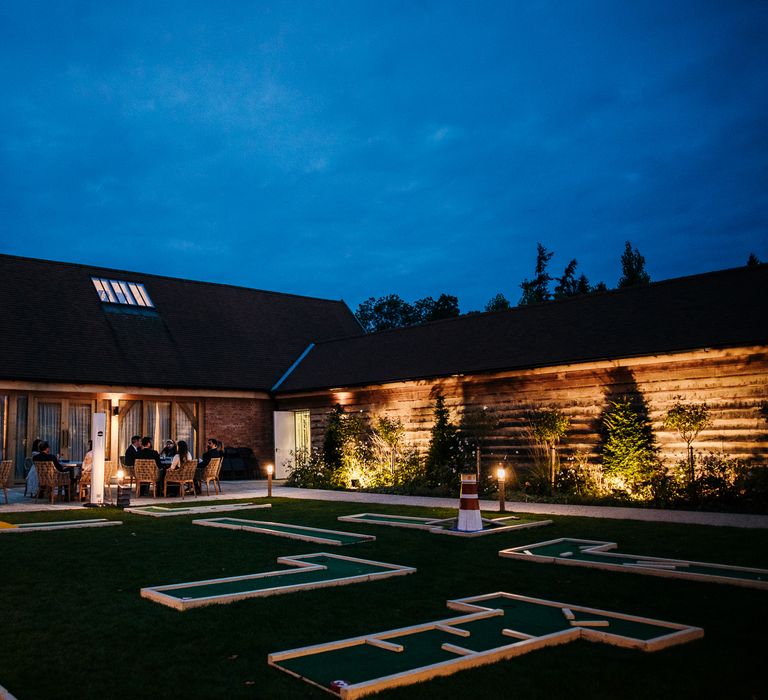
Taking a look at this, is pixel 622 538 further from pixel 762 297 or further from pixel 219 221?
pixel 219 221

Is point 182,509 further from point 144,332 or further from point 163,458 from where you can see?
point 144,332

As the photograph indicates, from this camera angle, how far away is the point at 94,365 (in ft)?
68.2

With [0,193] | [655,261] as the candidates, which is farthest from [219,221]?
[655,261]

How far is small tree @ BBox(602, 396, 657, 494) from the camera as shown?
549 inches

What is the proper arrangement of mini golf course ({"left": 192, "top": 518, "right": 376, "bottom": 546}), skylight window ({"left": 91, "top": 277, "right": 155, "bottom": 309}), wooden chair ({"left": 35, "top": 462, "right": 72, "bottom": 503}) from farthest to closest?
1. skylight window ({"left": 91, "top": 277, "right": 155, "bottom": 309})
2. wooden chair ({"left": 35, "top": 462, "right": 72, "bottom": 503})
3. mini golf course ({"left": 192, "top": 518, "right": 376, "bottom": 546})

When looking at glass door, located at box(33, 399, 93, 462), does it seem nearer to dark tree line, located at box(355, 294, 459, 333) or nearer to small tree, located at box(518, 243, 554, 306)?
small tree, located at box(518, 243, 554, 306)

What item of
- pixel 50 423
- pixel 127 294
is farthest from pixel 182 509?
pixel 127 294

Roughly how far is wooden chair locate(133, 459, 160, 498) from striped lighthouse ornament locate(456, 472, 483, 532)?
29.4ft

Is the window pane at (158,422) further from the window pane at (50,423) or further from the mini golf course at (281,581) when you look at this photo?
the mini golf course at (281,581)

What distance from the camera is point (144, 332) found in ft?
76.5

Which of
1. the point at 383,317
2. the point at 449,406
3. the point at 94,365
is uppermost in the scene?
the point at 383,317

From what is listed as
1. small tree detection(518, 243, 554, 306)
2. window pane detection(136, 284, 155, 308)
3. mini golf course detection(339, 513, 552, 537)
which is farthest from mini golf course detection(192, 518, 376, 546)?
small tree detection(518, 243, 554, 306)

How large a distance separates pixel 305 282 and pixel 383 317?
101 meters

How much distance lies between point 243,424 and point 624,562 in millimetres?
18012
